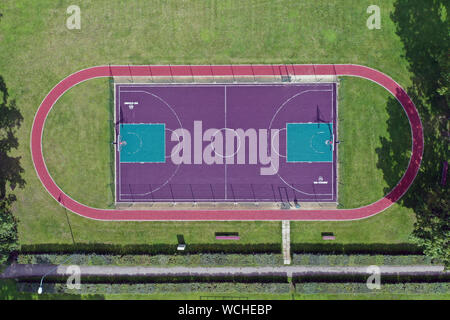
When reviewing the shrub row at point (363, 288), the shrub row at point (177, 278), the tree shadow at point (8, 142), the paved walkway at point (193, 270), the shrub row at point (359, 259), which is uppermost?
the tree shadow at point (8, 142)

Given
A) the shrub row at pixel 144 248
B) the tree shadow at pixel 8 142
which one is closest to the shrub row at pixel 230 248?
the shrub row at pixel 144 248

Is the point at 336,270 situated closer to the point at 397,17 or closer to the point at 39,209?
the point at 397,17

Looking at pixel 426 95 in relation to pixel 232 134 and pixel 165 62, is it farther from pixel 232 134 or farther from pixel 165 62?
pixel 165 62

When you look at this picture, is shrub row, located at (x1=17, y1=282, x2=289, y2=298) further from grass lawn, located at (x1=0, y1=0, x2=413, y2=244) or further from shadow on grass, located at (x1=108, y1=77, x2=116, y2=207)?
shadow on grass, located at (x1=108, y1=77, x2=116, y2=207)

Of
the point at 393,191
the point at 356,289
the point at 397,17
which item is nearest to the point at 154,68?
the point at 397,17

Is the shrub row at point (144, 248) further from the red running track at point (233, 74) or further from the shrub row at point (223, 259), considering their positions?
the red running track at point (233, 74)

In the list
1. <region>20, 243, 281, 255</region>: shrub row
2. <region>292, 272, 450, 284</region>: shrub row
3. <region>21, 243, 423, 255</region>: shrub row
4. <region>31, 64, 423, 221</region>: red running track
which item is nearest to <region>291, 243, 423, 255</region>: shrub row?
<region>21, 243, 423, 255</region>: shrub row
